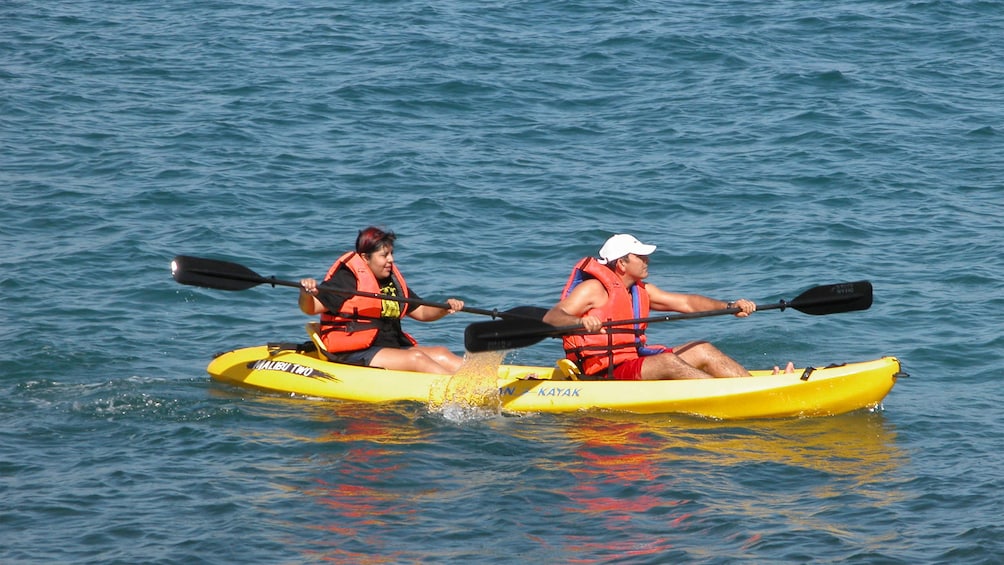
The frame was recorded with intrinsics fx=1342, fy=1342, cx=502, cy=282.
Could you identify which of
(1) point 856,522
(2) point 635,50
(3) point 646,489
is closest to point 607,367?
(3) point 646,489

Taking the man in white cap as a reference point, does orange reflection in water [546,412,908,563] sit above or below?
below

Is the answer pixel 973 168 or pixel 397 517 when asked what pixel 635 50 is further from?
pixel 397 517

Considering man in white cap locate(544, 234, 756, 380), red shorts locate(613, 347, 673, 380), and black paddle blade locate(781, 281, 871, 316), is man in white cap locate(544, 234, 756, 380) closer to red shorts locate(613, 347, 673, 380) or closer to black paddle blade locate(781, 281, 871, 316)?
red shorts locate(613, 347, 673, 380)

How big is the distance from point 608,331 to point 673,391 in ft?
1.86

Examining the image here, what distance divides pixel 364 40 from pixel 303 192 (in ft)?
19.1

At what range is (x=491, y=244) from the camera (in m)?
12.4

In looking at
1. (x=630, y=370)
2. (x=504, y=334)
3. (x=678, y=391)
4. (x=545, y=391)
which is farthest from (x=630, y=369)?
(x=504, y=334)

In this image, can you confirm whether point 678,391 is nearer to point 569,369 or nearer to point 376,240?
point 569,369

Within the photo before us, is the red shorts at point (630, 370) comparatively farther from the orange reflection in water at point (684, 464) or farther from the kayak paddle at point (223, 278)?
the kayak paddle at point (223, 278)

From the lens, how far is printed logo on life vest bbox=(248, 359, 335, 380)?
29.3 feet

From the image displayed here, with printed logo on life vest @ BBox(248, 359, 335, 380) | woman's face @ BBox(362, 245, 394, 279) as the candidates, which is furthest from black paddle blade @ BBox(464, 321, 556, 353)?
Result: printed logo on life vest @ BBox(248, 359, 335, 380)

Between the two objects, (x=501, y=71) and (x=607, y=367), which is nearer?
(x=607, y=367)

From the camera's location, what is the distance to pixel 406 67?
1744 centimetres

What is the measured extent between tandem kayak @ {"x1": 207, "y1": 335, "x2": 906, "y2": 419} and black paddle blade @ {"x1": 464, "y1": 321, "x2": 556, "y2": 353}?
0.38 m
